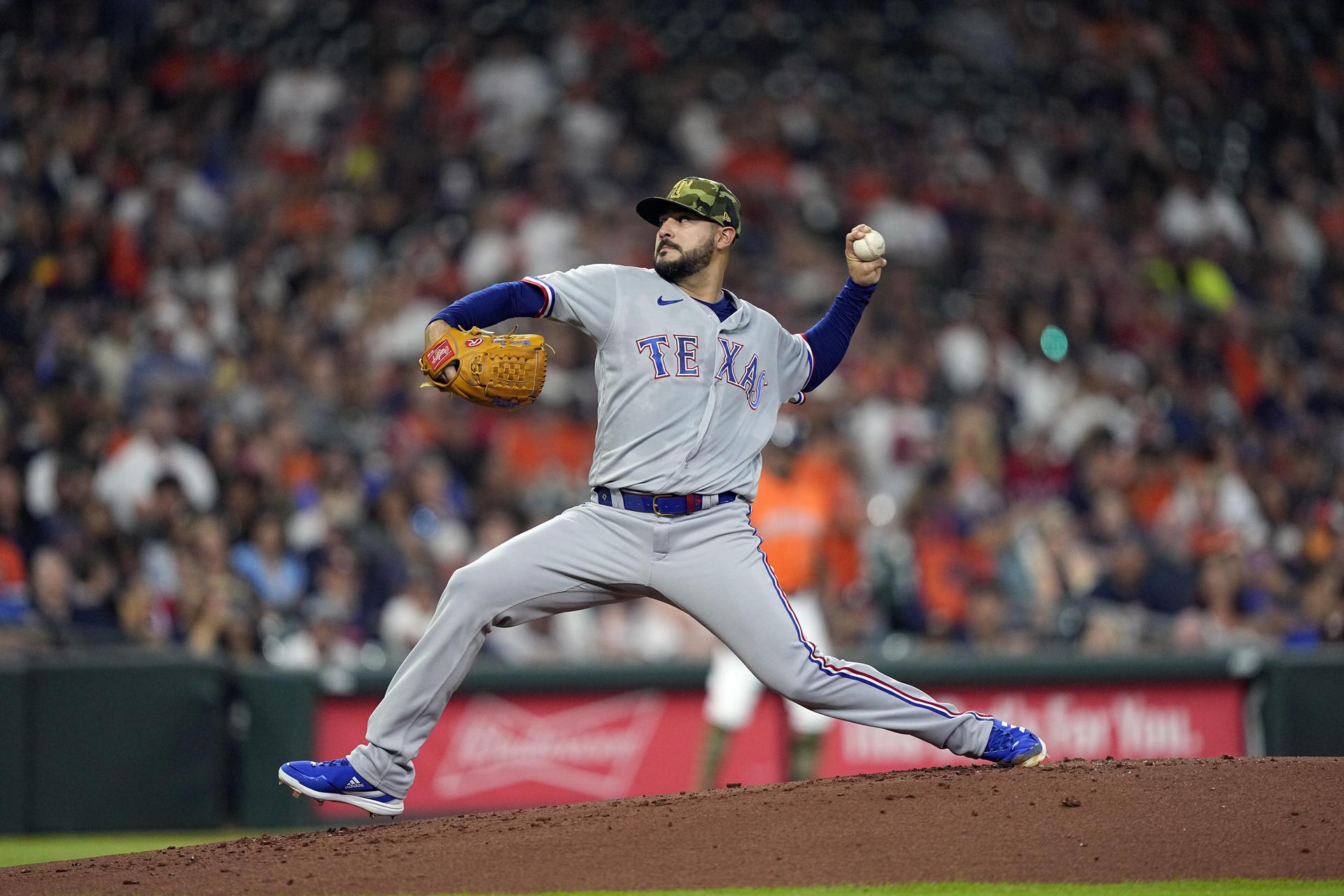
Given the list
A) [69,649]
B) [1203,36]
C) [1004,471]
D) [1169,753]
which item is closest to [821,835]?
[1169,753]

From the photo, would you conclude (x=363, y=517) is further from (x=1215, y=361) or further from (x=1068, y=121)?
(x=1068, y=121)

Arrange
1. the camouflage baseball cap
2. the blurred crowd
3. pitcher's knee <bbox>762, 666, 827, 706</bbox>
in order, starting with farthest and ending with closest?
the blurred crowd < the camouflage baseball cap < pitcher's knee <bbox>762, 666, 827, 706</bbox>

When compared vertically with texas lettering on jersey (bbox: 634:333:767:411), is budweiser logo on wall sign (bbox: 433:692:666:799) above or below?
below

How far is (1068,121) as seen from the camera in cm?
1456

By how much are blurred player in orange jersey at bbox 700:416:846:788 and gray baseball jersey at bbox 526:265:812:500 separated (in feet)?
9.62

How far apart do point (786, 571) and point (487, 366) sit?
3.62 meters

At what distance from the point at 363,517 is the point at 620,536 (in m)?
5.44

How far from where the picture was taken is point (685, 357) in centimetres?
472

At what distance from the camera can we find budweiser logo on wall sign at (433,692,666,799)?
8477mm

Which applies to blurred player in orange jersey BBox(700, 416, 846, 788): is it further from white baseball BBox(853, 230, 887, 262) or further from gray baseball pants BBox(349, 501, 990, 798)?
gray baseball pants BBox(349, 501, 990, 798)

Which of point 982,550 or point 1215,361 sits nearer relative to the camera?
point 982,550

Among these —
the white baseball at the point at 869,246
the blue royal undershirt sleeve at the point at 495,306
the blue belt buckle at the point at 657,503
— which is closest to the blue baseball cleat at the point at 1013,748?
the blue belt buckle at the point at 657,503

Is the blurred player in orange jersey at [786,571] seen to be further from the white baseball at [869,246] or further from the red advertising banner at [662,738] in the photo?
the white baseball at [869,246]

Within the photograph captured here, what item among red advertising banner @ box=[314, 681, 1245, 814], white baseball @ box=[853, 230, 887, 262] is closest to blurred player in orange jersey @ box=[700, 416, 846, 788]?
red advertising banner @ box=[314, 681, 1245, 814]
